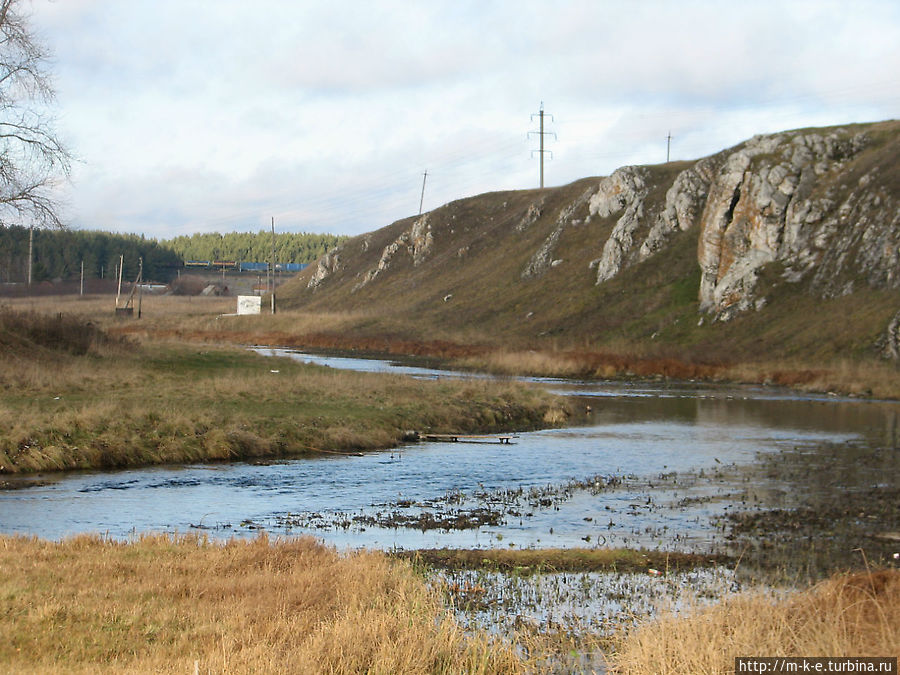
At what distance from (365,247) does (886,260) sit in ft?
369

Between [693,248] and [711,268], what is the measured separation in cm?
955

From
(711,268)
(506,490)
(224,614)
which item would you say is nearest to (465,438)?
(506,490)

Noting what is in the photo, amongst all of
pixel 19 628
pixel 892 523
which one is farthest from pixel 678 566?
pixel 19 628

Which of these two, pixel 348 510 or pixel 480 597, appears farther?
pixel 348 510

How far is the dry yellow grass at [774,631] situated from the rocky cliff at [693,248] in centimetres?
5220

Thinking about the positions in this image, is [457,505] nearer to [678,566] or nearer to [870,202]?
[678,566]

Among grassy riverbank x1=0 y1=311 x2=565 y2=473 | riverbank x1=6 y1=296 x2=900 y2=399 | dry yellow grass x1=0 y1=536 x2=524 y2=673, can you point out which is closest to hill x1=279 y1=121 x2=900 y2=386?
riverbank x1=6 y1=296 x2=900 y2=399

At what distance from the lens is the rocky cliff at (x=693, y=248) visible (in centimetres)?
7456

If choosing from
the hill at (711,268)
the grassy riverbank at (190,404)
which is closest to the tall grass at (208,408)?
the grassy riverbank at (190,404)

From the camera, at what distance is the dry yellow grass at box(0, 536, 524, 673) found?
8.97m

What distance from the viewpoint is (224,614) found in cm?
1055

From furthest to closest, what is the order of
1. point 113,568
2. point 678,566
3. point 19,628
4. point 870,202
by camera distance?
point 870,202, point 678,566, point 113,568, point 19,628

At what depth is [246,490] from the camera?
23016 mm

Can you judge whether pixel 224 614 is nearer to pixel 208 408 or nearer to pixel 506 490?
pixel 506 490
